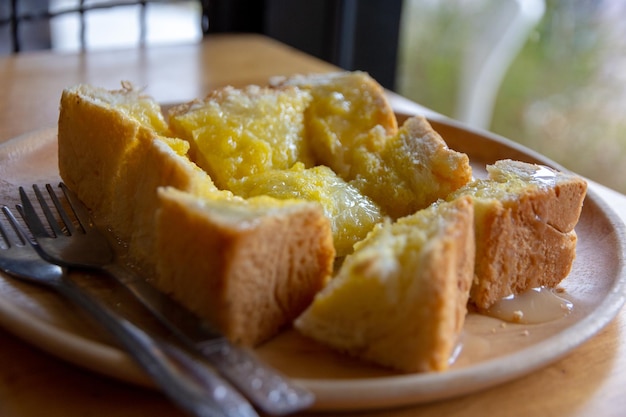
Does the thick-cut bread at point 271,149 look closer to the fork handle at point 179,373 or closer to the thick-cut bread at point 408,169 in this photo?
the thick-cut bread at point 408,169

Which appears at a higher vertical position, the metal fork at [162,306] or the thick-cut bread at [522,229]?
the thick-cut bread at [522,229]

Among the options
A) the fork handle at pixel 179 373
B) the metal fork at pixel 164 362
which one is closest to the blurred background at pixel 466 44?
the metal fork at pixel 164 362

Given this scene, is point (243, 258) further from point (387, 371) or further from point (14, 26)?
point (14, 26)

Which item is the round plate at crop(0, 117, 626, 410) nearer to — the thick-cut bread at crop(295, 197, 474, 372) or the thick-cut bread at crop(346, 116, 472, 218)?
the thick-cut bread at crop(295, 197, 474, 372)

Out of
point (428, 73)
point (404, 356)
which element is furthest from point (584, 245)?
point (428, 73)

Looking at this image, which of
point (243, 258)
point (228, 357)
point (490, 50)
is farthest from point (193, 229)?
point (490, 50)

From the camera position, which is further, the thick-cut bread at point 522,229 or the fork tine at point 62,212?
the fork tine at point 62,212

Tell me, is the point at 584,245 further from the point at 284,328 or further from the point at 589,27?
the point at 589,27
